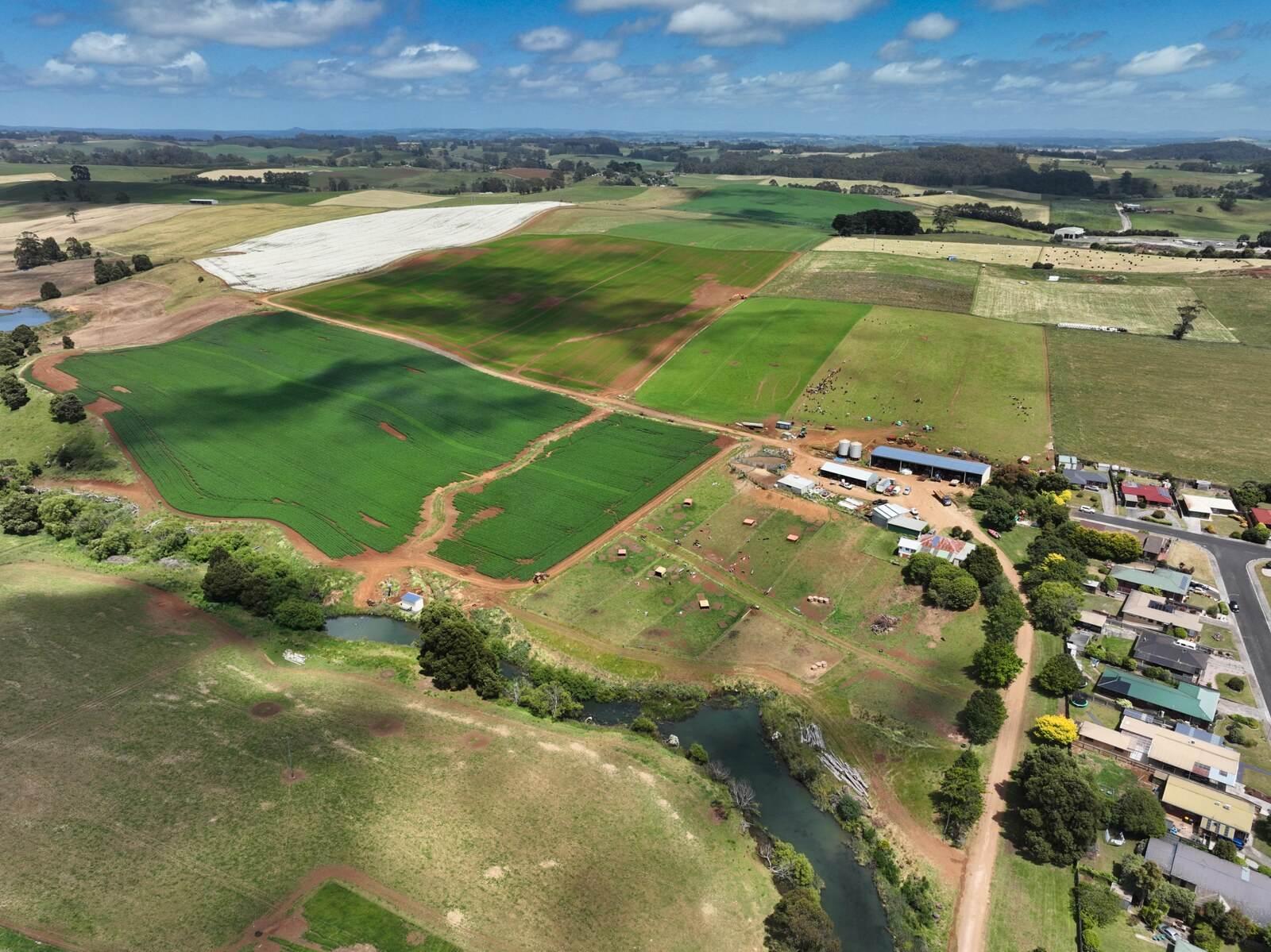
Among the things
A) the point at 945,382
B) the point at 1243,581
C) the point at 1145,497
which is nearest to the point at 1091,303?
the point at 945,382

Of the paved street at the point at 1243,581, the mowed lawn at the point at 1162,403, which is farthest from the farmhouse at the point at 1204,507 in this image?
the mowed lawn at the point at 1162,403

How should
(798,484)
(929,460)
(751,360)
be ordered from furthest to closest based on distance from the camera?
(751,360) → (929,460) → (798,484)

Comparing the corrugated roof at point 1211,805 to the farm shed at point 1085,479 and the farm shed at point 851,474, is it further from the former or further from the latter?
the farm shed at point 1085,479

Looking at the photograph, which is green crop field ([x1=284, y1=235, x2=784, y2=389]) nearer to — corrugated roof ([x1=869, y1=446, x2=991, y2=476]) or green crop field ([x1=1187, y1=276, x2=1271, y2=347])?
corrugated roof ([x1=869, y1=446, x2=991, y2=476])

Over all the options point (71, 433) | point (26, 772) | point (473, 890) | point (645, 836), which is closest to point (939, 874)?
point (645, 836)

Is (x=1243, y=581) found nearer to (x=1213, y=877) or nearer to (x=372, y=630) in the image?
(x=1213, y=877)
